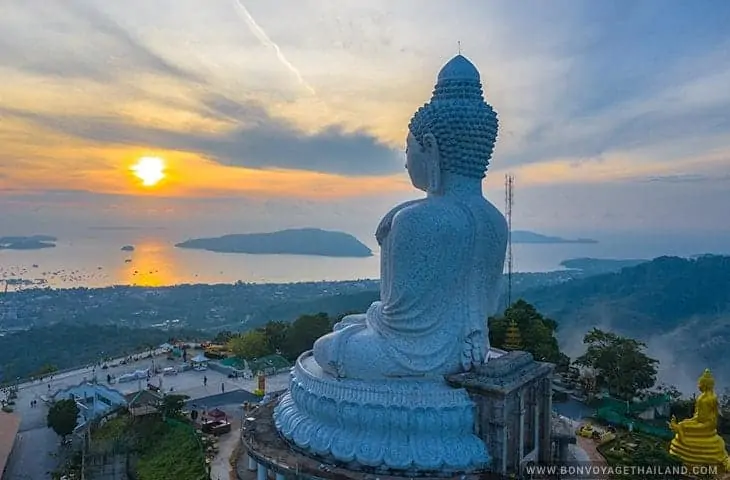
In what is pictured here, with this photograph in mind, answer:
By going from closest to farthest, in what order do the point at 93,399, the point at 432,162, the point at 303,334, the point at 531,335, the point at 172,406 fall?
the point at 432,162
the point at 172,406
the point at 93,399
the point at 531,335
the point at 303,334

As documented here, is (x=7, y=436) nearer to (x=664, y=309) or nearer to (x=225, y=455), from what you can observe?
(x=225, y=455)

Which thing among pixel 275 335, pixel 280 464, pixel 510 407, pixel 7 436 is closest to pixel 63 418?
pixel 7 436

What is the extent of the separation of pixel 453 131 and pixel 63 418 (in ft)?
54.8

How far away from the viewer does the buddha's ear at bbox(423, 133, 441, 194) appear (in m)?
14.3

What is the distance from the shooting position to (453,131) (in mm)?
14078

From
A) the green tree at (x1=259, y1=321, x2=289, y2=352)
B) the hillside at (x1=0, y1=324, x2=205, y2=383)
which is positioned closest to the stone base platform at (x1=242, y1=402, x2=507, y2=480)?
the green tree at (x1=259, y1=321, x2=289, y2=352)

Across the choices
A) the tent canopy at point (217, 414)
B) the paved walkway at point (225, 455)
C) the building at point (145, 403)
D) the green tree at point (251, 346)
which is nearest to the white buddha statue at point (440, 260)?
the paved walkway at point (225, 455)

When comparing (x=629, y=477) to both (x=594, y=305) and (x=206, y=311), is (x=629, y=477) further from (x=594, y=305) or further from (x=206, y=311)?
(x=206, y=311)

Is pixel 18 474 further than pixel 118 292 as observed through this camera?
No

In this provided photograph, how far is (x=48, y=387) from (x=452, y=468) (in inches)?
880

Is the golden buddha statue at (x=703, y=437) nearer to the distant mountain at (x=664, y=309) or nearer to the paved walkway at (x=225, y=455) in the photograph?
the paved walkway at (x=225, y=455)

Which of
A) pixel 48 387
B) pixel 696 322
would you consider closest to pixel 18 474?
pixel 48 387

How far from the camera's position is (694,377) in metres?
56.4

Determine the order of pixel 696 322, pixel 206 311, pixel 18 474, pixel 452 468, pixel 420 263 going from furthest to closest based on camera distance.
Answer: pixel 206 311, pixel 696 322, pixel 18 474, pixel 420 263, pixel 452 468
